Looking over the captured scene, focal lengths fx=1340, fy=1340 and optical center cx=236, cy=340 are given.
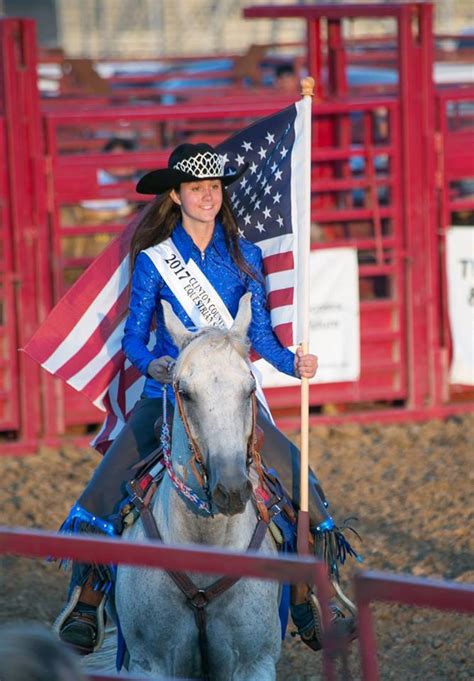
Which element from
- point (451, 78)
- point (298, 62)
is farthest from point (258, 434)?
point (451, 78)

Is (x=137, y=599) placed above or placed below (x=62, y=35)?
below

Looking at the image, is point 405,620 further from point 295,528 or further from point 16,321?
point 16,321

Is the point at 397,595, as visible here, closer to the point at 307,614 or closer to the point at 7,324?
the point at 307,614

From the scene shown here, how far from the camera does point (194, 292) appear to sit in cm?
455

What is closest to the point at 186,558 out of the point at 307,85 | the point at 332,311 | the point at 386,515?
the point at 307,85

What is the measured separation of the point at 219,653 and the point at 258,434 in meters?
0.70

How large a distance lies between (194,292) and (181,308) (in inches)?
2.8

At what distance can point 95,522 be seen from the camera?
457cm

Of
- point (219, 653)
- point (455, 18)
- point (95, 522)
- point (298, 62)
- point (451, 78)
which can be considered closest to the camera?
point (219, 653)

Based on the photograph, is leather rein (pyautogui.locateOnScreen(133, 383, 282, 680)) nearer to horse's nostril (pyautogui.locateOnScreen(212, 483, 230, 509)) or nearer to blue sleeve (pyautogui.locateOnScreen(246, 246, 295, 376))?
horse's nostril (pyautogui.locateOnScreen(212, 483, 230, 509))

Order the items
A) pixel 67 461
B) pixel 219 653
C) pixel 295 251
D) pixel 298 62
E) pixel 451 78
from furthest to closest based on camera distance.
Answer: pixel 451 78, pixel 298 62, pixel 67 461, pixel 295 251, pixel 219 653

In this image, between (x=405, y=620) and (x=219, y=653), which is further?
(x=405, y=620)

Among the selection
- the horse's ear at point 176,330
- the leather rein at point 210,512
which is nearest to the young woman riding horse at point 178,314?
the leather rein at point 210,512

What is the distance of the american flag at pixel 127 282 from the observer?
4965mm
